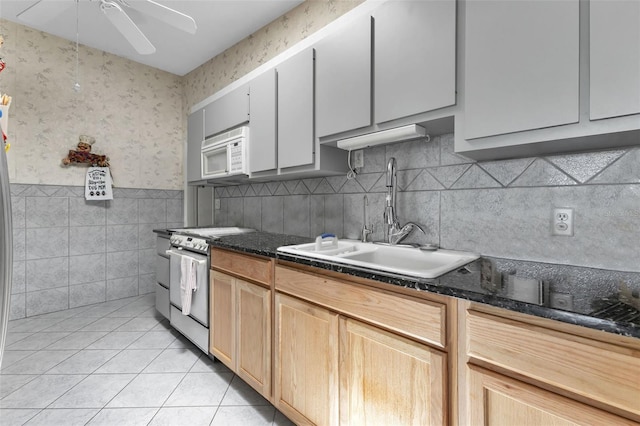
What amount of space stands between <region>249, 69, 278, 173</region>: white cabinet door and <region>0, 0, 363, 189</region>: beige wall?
0.62 metres

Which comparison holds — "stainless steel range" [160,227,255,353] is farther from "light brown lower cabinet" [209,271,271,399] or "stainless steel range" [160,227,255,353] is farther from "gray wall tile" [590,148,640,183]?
"gray wall tile" [590,148,640,183]

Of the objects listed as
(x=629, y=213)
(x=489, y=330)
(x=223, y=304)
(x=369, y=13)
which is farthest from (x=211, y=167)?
(x=629, y=213)

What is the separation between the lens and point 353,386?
47.7 inches

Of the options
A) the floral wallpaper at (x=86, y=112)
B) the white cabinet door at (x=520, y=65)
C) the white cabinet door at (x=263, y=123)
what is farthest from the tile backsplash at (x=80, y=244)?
the white cabinet door at (x=520, y=65)

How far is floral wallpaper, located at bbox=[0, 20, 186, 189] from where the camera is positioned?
2.89 meters

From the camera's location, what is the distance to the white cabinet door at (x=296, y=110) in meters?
1.89

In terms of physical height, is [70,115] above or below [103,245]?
above

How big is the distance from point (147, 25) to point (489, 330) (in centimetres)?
359

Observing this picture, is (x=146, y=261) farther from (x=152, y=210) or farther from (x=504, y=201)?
(x=504, y=201)

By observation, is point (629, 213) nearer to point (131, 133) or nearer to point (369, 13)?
point (369, 13)

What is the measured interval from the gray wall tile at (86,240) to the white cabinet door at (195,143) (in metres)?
1.29

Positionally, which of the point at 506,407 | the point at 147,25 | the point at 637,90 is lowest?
the point at 506,407

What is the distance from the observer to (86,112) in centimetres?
330

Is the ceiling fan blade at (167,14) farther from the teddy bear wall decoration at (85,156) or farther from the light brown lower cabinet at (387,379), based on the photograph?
the light brown lower cabinet at (387,379)
